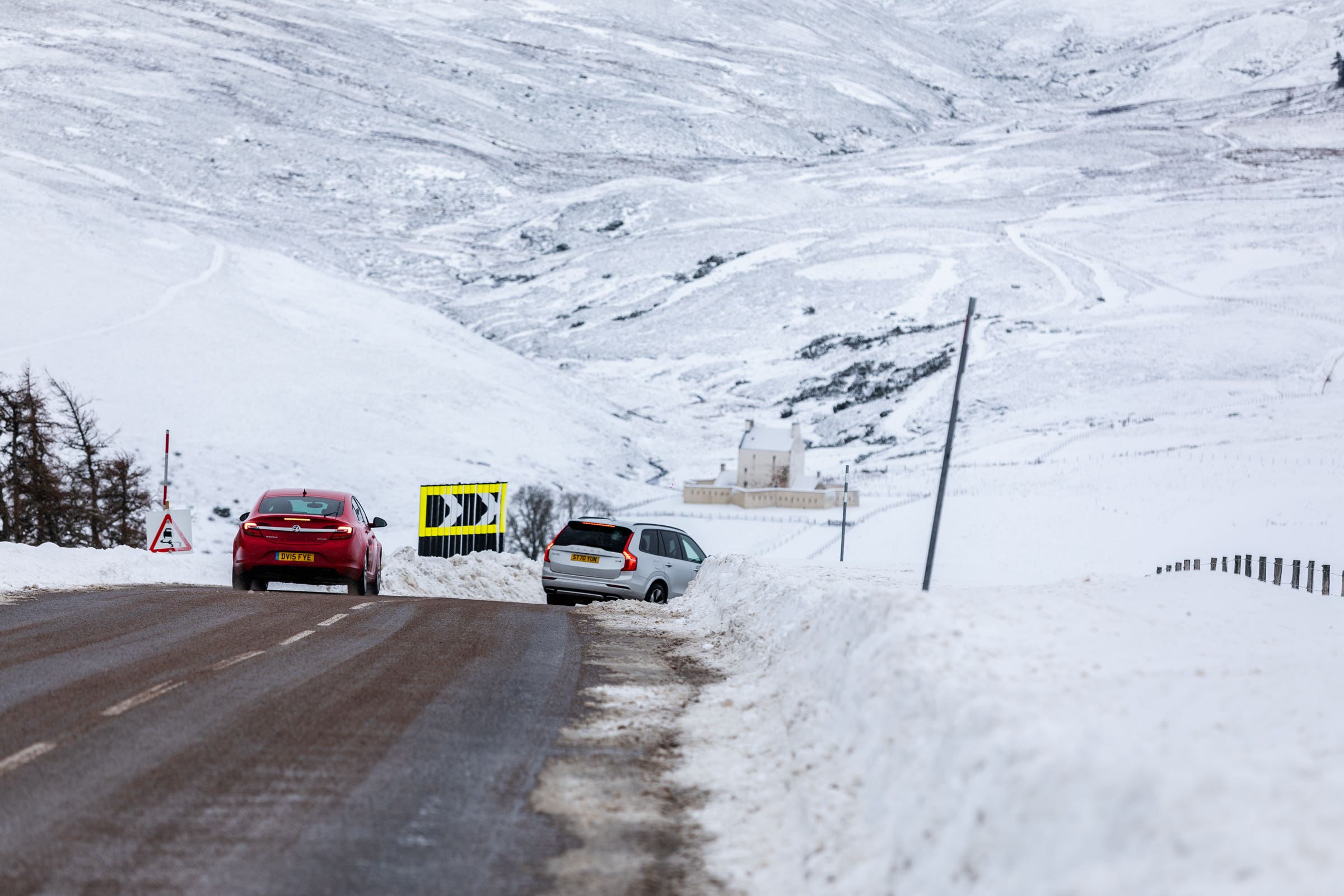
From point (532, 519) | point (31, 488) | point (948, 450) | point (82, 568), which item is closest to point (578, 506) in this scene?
point (532, 519)

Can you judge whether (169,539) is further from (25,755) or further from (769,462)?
(769,462)

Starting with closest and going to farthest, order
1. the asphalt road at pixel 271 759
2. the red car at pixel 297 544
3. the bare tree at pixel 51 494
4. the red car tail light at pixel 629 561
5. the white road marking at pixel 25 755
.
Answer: the asphalt road at pixel 271 759
the white road marking at pixel 25 755
the red car at pixel 297 544
the red car tail light at pixel 629 561
the bare tree at pixel 51 494

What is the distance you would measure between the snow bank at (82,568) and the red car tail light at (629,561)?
25.4 feet

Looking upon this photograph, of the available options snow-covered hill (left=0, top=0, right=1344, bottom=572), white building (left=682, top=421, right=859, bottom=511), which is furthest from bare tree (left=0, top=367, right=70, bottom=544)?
white building (left=682, top=421, right=859, bottom=511)

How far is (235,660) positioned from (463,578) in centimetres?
1749

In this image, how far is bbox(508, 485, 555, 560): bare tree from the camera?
208ft

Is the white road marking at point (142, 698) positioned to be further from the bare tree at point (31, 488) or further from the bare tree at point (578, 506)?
the bare tree at point (578, 506)

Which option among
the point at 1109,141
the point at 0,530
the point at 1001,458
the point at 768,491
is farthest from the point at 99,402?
the point at 1109,141

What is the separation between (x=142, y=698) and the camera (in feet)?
29.2

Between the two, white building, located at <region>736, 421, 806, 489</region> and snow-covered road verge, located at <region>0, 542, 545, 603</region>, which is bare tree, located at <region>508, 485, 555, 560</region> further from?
snow-covered road verge, located at <region>0, 542, 545, 603</region>

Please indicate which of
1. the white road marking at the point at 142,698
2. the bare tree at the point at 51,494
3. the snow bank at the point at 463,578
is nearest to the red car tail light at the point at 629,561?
the snow bank at the point at 463,578

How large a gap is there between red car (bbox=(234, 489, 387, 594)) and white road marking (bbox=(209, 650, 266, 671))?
778 centimetres

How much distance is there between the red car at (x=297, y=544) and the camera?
19.2 m

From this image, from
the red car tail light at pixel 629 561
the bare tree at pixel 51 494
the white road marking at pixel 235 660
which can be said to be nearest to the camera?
the white road marking at pixel 235 660
